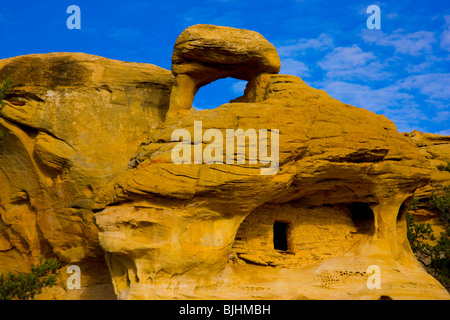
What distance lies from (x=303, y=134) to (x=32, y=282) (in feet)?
25.8

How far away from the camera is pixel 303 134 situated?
11844 millimetres

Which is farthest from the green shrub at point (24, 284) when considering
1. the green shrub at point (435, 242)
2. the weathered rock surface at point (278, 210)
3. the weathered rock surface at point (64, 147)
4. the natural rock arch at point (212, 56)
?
the green shrub at point (435, 242)

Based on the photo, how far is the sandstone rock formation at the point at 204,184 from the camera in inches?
429

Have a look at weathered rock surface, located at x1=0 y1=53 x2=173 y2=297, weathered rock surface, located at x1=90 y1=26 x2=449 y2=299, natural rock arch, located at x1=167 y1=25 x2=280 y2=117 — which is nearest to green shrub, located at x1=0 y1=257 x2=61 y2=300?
weathered rock surface, located at x1=0 y1=53 x2=173 y2=297

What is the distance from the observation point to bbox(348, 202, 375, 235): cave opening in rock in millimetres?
13625

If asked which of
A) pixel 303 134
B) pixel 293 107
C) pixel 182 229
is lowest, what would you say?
pixel 182 229

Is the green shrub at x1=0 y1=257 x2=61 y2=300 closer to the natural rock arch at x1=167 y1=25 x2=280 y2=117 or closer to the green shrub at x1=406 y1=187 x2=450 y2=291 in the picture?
the natural rock arch at x1=167 y1=25 x2=280 y2=117

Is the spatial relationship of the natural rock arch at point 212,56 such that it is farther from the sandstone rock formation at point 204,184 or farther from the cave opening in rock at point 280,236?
the cave opening in rock at point 280,236

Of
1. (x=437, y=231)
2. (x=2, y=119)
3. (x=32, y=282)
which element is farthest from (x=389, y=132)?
(x=2, y=119)

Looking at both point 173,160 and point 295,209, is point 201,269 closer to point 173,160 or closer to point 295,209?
point 173,160
